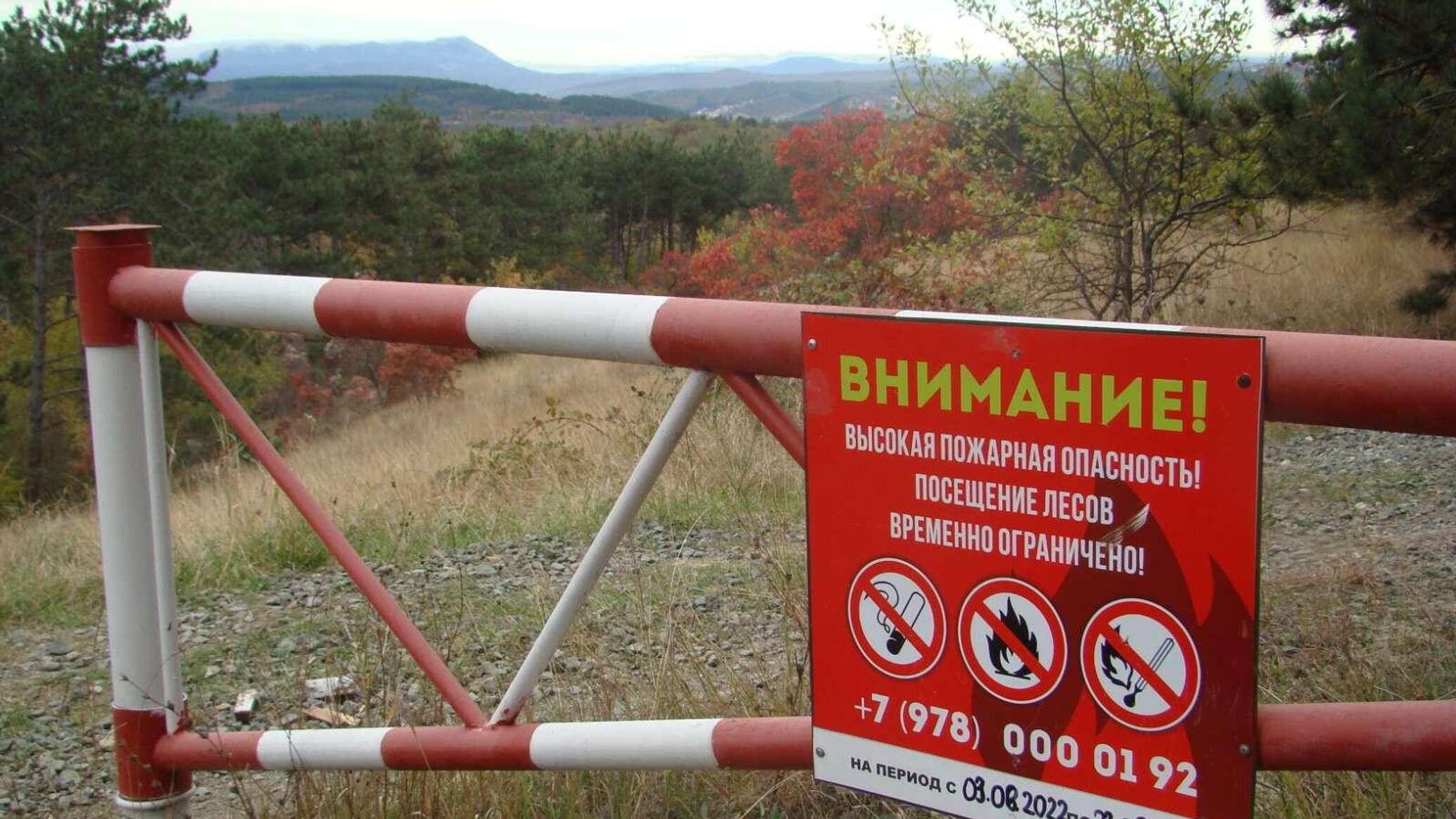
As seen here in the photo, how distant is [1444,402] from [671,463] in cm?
533

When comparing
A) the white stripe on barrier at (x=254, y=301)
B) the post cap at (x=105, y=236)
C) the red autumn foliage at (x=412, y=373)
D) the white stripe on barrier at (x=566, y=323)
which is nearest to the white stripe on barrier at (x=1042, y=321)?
the white stripe on barrier at (x=566, y=323)

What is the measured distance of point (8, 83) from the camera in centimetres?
2259

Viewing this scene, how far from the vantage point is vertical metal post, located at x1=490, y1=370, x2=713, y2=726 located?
1721mm

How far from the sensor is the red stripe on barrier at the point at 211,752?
226 centimetres

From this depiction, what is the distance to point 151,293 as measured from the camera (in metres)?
2.23

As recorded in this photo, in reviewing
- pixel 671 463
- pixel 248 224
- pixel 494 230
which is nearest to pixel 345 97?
pixel 494 230

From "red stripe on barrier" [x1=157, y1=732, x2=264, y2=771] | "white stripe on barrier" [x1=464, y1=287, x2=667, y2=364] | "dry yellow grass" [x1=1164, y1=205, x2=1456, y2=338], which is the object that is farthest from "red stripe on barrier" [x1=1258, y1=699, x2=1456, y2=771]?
"dry yellow grass" [x1=1164, y1=205, x2=1456, y2=338]

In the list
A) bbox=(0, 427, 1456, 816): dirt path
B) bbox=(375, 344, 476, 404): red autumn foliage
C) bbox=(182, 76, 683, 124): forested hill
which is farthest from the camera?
bbox=(182, 76, 683, 124): forested hill

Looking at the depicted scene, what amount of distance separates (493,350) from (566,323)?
0.19 meters

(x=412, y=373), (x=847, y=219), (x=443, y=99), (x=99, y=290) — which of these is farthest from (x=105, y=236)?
(x=443, y=99)

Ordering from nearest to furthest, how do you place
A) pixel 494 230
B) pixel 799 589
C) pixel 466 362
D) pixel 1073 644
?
pixel 1073 644
pixel 799 589
pixel 466 362
pixel 494 230

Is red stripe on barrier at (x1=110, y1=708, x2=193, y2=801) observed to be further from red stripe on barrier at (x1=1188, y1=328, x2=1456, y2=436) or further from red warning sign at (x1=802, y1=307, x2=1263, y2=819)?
red stripe on barrier at (x1=1188, y1=328, x2=1456, y2=436)

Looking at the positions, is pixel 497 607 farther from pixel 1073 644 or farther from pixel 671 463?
pixel 1073 644

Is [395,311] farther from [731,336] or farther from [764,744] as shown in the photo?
[764,744]
